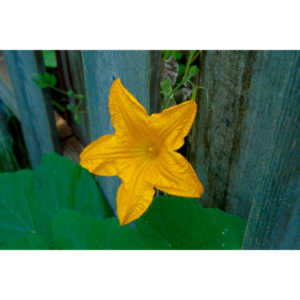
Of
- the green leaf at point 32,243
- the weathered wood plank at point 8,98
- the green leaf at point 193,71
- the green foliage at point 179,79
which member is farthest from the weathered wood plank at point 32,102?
the green leaf at point 193,71

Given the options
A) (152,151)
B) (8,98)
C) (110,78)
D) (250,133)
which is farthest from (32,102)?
(250,133)

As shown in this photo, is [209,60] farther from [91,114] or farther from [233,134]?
[91,114]

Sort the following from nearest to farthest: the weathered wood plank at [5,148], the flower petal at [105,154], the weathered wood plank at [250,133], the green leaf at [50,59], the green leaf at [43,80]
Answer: the weathered wood plank at [250,133] < the flower petal at [105,154] < the green leaf at [43,80] < the green leaf at [50,59] < the weathered wood plank at [5,148]

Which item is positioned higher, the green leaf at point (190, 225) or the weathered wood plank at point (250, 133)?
the weathered wood plank at point (250, 133)

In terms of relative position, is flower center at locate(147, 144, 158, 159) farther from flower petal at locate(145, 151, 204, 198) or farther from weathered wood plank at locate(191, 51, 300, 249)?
weathered wood plank at locate(191, 51, 300, 249)

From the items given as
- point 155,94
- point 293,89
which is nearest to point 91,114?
point 155,94

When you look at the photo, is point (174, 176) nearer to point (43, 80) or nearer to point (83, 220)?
point (83, 220)

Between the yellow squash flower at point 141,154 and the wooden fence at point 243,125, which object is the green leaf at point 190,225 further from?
the yellow squash flower at point 141,154

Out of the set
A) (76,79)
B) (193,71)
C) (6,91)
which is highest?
(193,71)
